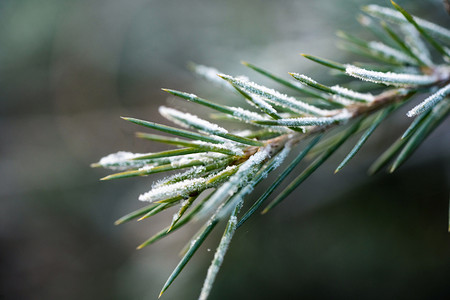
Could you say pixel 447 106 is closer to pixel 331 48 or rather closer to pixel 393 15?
pixel 393 15

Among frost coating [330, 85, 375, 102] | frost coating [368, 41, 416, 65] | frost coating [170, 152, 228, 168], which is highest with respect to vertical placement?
frost coating [368, 41, 416, 65]

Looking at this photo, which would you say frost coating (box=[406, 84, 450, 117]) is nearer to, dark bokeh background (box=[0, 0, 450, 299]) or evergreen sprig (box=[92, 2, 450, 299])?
evergreen sprig (box=[92, 2, 450, 299])

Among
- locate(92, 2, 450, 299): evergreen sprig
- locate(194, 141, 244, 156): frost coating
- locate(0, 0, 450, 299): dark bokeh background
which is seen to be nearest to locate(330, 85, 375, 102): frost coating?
locate(92, 2, 450, 299): evergreen sprig

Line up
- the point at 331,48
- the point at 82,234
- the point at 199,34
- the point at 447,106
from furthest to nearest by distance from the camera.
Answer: the point at 82,234 → the point at 199,34 → the point at 331,48 → the point at 447,106

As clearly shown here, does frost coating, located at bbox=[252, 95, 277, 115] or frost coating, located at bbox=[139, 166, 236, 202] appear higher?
frost coating, located at bbox=[252, 95, 277, 115]

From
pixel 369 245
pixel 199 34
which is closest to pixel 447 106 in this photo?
pixel 369 245

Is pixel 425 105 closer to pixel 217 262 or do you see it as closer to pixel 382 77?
pixel 382 77
